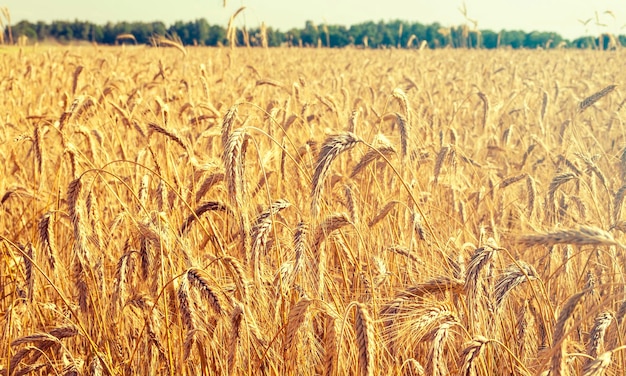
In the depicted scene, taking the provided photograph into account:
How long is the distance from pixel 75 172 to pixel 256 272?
1.37m

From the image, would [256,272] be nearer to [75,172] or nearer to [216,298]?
[216,298]

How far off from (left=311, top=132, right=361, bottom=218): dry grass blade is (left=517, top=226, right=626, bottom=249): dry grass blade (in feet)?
2.12

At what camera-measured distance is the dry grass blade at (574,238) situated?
4.07 ft

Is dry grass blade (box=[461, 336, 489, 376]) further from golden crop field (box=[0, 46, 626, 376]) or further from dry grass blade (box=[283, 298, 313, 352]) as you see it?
dry grass blade (box=[283, 298, 313, 352])

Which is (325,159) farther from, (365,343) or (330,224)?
(365,343)

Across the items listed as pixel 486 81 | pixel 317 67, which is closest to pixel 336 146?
pixel 486 81

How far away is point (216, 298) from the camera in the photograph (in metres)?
1.72

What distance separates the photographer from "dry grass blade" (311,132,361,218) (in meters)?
Result: 1.82

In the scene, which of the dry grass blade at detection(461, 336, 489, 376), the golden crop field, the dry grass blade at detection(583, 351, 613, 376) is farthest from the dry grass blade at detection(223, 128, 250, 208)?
the dry grass blade at detection(583, 351, 613, 376)

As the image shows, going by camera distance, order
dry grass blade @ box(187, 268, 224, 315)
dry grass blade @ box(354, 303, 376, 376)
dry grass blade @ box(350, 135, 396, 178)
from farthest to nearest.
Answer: dry grass blade @ box(350, 135, 396, 178)
dry grass blade @ box(187, 268, 224, 315)
dry grass blade @ box(354, 303, 376, 376)

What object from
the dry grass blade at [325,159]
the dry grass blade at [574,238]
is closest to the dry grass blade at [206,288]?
the dry grass blade at [325,159]

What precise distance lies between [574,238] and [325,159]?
80 cm

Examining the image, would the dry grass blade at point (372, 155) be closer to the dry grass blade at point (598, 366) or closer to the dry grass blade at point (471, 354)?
the dry grass blade at point (471, 354)

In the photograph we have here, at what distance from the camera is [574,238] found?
50.2 inches
